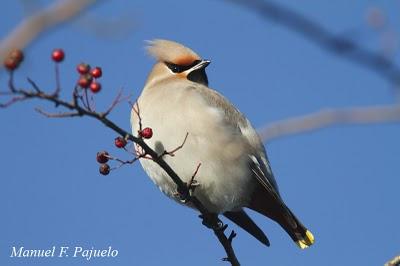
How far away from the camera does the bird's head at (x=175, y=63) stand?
501 centimetres

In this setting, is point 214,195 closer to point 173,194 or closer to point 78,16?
point 173,194

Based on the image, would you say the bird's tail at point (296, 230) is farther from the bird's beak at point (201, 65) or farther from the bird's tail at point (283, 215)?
the bird's beak at point (201, 65)

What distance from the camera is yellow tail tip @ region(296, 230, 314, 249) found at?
14.8 feet

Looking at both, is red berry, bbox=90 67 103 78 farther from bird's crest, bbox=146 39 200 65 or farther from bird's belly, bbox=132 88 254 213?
bird's crest, bbox=146 39 200 65

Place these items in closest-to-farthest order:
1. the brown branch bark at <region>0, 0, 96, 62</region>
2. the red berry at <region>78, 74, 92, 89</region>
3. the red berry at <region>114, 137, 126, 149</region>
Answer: the brown branch bark at <region>0, 0, 96, 62</region>
the red berry at <region>78, 74, 92, 89</region>
the red berry at <region>114, 137, 126, 149</region>

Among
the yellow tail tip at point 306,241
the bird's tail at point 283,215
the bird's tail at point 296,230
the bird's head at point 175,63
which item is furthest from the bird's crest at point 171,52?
the yellow tail tip at point 306,241

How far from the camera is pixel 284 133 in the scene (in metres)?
1.98

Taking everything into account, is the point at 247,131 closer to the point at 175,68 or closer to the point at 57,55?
the point at 175,68

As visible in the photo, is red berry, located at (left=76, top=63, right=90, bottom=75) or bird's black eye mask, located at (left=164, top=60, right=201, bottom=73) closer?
red berry, located at (left=76, top=63, right=90, bottom=75)

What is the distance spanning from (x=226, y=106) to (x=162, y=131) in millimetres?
621

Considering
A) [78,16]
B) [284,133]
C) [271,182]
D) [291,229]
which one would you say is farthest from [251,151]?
[78,16]

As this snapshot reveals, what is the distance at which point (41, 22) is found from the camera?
173 cm

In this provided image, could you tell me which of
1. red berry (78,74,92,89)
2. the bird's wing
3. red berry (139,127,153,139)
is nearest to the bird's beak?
the bird's wing

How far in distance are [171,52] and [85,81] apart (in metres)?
2.65
